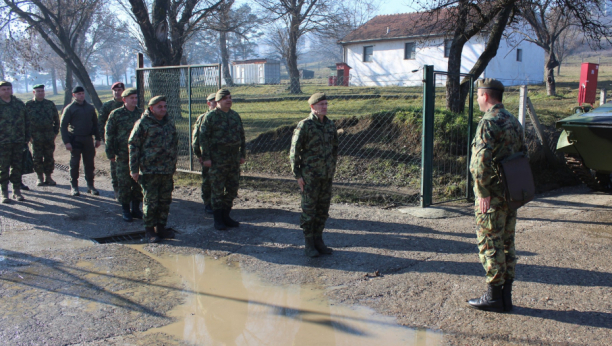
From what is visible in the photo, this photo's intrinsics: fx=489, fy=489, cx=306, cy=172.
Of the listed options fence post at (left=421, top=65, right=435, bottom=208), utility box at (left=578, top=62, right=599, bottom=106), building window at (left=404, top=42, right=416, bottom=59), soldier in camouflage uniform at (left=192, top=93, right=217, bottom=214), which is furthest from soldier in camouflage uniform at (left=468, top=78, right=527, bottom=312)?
building window at (left=404, top=42, right=416, bottom=59)

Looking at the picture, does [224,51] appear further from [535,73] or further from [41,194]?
[41,194]

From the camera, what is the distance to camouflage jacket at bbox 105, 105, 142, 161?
6.94 metres

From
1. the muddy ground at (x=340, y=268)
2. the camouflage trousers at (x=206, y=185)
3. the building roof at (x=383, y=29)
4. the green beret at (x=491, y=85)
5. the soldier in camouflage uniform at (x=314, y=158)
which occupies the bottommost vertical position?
the muddy ground at (x=340, y=268)

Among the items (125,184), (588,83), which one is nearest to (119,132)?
(125,184)

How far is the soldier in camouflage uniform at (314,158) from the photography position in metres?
5.11

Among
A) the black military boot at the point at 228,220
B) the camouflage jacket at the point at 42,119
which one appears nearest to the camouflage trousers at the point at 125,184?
the black military boot at the point at 228,220

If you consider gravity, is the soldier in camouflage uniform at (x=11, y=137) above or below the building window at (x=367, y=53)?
below

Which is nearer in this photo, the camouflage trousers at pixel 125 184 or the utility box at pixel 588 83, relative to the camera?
the camouflage trousers at pixel 125 184

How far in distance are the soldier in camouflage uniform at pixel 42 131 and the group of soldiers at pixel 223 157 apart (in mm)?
1088

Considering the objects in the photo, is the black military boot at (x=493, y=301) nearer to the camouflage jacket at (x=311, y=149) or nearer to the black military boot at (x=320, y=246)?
the black military boot at (x=320, y=246)

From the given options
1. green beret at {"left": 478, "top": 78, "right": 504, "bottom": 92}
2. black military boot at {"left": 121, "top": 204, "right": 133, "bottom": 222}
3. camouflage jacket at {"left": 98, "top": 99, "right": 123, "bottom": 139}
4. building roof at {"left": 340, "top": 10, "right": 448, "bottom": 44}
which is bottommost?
black military boot at {"left": 121, "top": 204, "right": 133, "bottom": 222}

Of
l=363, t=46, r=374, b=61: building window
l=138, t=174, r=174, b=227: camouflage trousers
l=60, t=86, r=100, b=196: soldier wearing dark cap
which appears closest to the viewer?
l=138, t=174, r=174, b=227: camouflage trousers

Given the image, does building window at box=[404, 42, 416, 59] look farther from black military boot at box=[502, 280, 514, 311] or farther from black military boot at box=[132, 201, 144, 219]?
black military boot at box=[502, 280, 514, 311]

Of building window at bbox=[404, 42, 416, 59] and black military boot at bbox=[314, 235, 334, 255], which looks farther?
building window at bbox=[404, 42, 416, 59]
